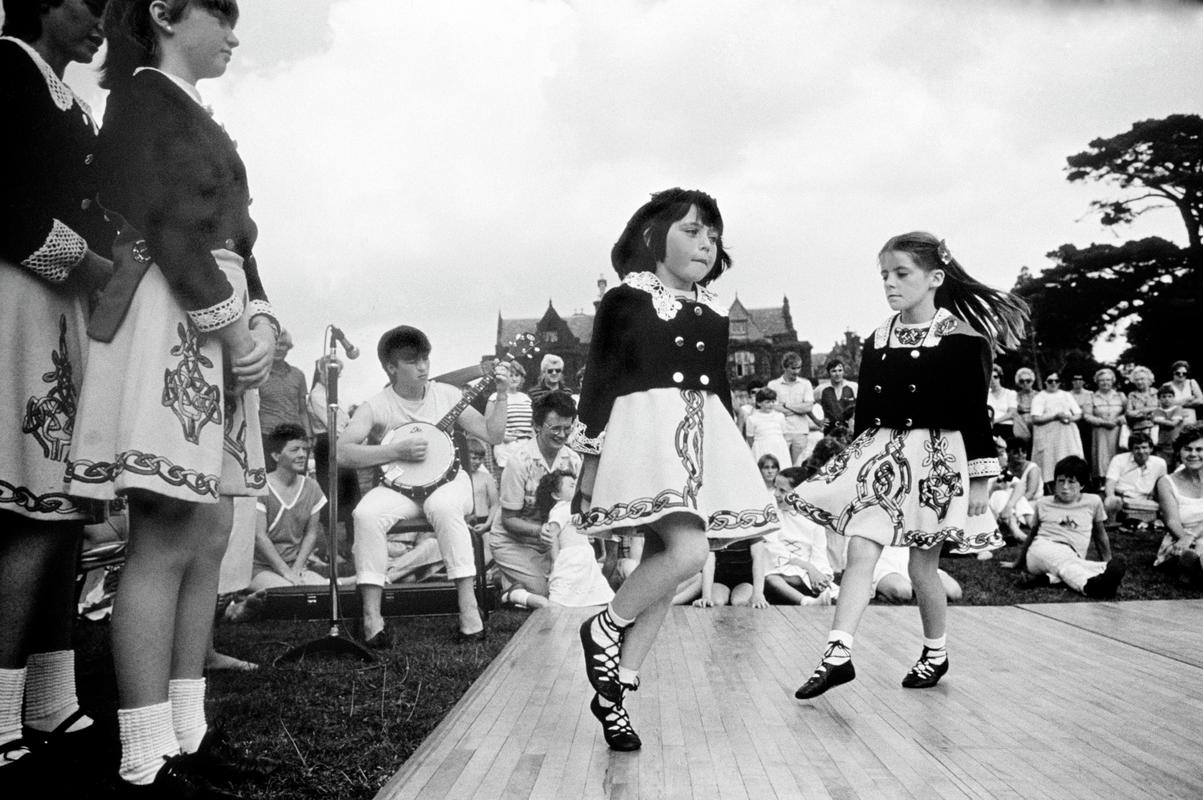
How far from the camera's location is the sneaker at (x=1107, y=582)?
4.72m

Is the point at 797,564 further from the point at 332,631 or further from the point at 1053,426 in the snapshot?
the point at 1053,426

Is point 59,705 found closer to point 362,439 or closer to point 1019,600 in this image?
point 362,439

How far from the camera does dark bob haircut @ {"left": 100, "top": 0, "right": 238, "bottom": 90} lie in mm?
1745

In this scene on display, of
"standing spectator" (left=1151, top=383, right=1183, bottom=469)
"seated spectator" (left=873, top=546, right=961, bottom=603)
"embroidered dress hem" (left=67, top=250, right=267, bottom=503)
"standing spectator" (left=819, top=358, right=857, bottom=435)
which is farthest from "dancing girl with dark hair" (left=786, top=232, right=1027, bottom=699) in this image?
"standing spectator" (left=1151, top=383, right=1183, bottom=469)

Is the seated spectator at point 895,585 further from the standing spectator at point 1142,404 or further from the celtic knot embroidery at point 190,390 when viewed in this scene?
the celtic knot embroidery at point 190,390

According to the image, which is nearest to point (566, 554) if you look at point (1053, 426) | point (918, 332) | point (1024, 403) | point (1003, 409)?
point (918, 332)

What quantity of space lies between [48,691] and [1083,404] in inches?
295

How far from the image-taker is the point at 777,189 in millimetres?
3824

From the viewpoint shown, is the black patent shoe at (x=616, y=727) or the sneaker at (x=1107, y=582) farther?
the sneaker at (x=1107, y=582)

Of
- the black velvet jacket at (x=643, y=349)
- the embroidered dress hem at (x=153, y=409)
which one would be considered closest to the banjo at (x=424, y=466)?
the black velvet jacket at (x=643, y=349)

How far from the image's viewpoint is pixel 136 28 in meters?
1.75

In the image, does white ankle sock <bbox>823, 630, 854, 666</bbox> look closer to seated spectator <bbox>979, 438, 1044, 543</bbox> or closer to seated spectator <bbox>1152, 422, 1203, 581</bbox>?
seated spectator <bbox>1152, 422, 1203, 581</bbox>

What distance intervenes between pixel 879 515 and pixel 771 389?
403cm

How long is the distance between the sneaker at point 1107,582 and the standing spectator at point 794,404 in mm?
2338
